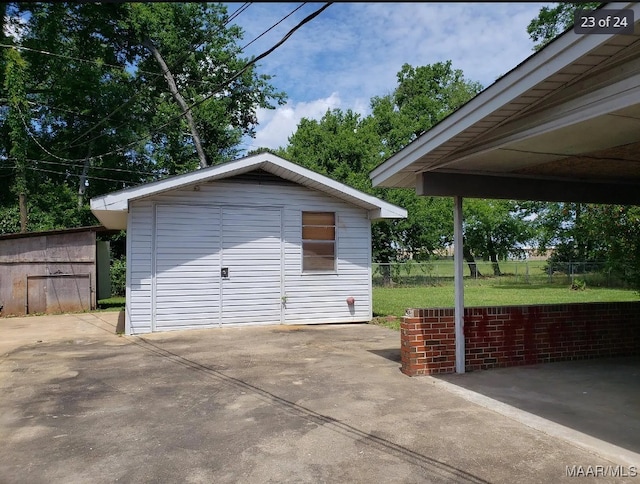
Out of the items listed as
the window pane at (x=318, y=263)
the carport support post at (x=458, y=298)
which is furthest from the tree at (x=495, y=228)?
the carport support post at (x=458, y=298)

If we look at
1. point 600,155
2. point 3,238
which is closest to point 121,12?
point 3,238

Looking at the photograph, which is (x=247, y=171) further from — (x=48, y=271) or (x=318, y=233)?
(x=48, y=271)

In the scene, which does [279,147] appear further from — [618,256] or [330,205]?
[618,256]

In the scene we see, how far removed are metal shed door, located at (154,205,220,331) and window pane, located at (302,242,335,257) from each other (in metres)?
2.02

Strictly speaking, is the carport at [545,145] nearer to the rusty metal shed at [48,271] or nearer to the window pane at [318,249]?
the window pane at [318,249]

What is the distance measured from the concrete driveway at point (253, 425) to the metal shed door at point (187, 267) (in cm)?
245

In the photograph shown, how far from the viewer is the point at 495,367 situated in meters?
5.99

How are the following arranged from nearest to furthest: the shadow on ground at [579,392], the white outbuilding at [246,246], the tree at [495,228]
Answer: the shadow on ground at [579,392], the white outbuilding at [246,246], the tree at [495,228]

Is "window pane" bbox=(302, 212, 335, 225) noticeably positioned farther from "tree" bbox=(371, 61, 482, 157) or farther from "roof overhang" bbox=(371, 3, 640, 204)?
"tree" bbox=(371, 61, 482, 157)

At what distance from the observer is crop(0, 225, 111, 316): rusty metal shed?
13.7 meters

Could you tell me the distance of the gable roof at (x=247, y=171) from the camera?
902 centimetres

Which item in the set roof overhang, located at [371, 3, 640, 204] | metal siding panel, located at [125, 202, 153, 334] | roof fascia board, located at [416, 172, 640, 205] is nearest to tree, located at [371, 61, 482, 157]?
metal siding panel, located at [125, 202, 153, 334]

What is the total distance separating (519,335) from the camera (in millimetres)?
6078

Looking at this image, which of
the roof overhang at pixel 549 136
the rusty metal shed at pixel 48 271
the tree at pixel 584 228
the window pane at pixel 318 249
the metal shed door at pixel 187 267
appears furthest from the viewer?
the rusty metal shed at pixel 48 271
